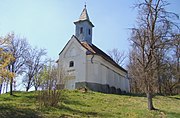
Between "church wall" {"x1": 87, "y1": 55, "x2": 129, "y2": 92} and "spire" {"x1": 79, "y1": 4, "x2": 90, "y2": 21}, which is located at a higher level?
"spire" {"x1": 79, "y1": 4, "x2": 90, "y2": 21}

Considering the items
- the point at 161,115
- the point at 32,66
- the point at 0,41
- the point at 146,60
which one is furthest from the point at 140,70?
the point at 32,66

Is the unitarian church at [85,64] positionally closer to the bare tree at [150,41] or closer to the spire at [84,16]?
the spire at [84,16]

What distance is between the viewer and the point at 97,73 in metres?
35.3

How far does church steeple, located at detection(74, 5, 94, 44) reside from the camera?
3959 centimetres

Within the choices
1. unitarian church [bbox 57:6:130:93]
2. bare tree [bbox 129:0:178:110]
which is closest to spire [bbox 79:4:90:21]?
unitarian church [bbox 57:6:130:93]

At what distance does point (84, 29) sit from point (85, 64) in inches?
274

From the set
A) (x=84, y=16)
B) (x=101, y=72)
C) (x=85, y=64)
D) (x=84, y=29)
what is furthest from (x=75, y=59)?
(x=84, y=16)

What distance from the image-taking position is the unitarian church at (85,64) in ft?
114

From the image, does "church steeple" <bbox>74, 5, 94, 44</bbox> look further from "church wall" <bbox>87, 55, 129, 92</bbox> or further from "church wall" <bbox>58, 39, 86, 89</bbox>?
"church wall" <bbox>87, 55, 129, 92</bbox>

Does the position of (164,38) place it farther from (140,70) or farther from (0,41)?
(0,41)

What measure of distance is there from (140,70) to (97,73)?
15324 millimetres

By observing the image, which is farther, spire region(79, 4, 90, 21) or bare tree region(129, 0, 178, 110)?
spire region(79, 4, 90, 21)

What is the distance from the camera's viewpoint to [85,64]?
35250 mm

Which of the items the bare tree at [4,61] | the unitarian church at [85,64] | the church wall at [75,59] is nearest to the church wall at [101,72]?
the unitarian church at [85,64]
